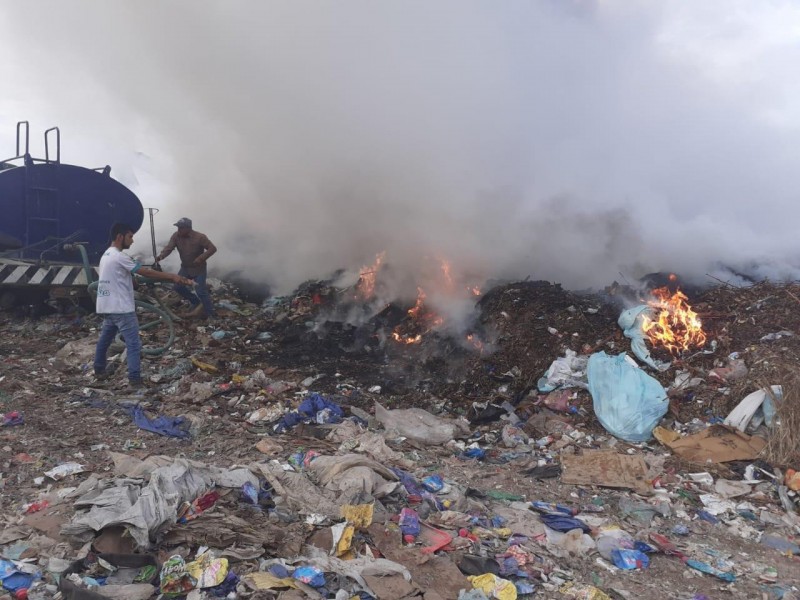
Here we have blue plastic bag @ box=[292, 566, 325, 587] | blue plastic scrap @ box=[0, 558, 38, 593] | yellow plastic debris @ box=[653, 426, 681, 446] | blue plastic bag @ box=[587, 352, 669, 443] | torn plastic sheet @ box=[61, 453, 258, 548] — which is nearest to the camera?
blue plastic scrap @ box=[0, 558, 38, 593]

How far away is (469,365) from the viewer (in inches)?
255

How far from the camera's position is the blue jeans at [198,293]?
7836 mm

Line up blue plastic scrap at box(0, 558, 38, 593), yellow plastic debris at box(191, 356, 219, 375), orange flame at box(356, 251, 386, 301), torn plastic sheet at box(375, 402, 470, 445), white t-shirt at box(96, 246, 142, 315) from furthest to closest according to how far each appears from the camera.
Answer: orange flame at box(356, 251, 386, 301) < yellow plastic debris at box(191, 356, 219, 375) < white t-shirt at box(96, 246, 142, 315) < torn plastic sheet at box(375, 402, 470, 445) < blue plastic scrap at box(0, 558, 38, 593)

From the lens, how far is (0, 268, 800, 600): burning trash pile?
270 centimetres

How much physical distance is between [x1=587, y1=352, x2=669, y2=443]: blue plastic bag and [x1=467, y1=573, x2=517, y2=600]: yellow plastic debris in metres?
2.75

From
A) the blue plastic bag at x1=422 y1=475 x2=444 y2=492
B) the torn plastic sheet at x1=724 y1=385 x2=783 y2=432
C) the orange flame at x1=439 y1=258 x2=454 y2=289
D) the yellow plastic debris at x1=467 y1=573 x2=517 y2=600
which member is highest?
the orange flame at x1=439 y1=258 x2=454 y2=289

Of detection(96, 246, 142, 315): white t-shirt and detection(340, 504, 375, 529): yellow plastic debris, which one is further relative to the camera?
detection(96, 246, 142, 315): white t-shirt

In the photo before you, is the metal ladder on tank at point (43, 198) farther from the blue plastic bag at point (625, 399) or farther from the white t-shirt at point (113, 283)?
the blue plastic bag at point (625, 399)

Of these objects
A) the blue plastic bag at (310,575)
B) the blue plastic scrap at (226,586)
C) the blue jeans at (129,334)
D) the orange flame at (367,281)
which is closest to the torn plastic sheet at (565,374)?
the orange flame at (367,281)

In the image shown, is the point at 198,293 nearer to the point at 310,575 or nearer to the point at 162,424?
the point at 162,424

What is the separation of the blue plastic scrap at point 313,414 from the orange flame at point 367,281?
10.5ft

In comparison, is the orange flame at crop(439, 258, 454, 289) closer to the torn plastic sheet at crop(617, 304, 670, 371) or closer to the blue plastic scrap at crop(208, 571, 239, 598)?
→ the torn plastic sheet at crop(617, 304, 670, 371)

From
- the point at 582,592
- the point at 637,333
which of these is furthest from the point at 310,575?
the point at 637,333

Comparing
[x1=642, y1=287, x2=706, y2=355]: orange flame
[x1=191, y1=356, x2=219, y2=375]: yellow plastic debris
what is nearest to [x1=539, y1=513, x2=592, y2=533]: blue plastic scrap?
[x1=642, y1=287, x2=706, y2=355]: orange flame
